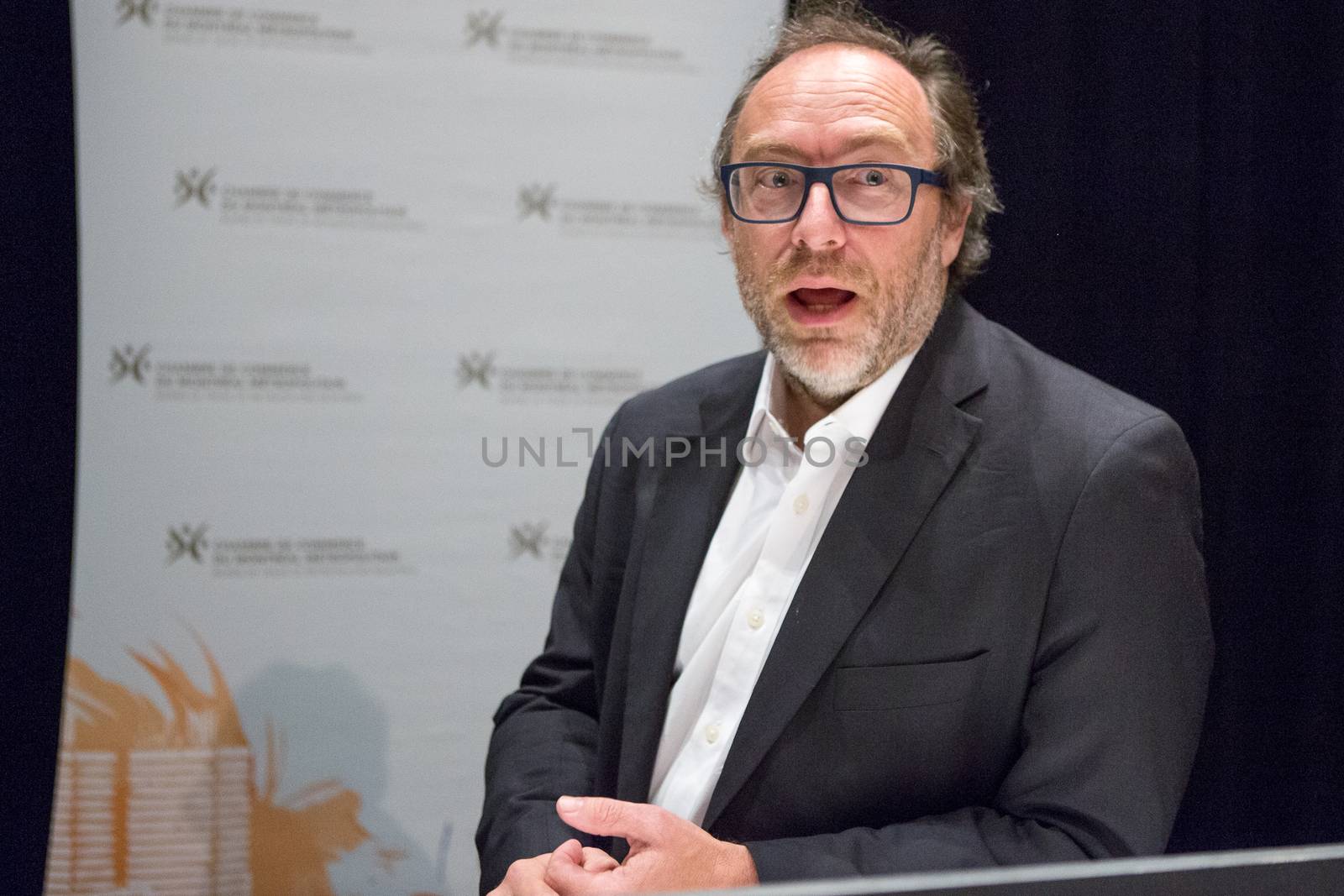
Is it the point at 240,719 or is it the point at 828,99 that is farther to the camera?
the point at 240,719

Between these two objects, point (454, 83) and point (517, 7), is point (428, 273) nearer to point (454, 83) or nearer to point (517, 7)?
point (454, 83)

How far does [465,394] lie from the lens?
8.16 feet

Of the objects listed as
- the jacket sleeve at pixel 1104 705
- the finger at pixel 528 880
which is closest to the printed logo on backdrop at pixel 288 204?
the finger at pixel 528 880

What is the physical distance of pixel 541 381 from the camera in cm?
251

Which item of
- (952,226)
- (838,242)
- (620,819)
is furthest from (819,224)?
(620,819)

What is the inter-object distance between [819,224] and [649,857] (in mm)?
863

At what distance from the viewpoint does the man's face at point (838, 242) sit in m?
1.58

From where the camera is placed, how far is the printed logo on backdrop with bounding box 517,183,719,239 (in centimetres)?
251

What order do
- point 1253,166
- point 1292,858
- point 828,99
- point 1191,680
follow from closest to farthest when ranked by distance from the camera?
point 1292,858
point 1191,680
point 828,99
point 1253,166

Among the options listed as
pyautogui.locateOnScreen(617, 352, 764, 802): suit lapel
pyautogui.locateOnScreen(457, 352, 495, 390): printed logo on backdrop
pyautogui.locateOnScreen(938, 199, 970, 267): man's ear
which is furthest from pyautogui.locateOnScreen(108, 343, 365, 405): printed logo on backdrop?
pyautogui.locateOnScreen(938, 199, 970, 267): man's ear

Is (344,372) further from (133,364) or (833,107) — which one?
(833,107)

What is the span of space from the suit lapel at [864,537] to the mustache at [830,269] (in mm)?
149

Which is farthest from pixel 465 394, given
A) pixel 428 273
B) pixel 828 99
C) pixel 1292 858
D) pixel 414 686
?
pixel 1292 858

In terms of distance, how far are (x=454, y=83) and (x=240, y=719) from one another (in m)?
1.47
